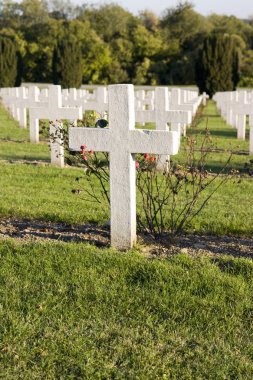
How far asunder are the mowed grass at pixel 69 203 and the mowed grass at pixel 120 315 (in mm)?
1232

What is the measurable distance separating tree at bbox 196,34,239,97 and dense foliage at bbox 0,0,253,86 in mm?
14890

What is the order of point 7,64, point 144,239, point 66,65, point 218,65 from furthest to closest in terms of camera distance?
1. point 66,65
2. point 218,65
3. point 7,64
4. point 144,239

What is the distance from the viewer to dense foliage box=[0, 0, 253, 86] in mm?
50000

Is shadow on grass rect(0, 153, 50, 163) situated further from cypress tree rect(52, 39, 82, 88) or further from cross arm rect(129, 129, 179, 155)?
cypress tree rect(52, 39, 82, 88)

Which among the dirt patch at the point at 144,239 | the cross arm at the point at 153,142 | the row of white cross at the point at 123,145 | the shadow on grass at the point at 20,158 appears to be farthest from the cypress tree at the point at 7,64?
the cross arm at the point at 153,142

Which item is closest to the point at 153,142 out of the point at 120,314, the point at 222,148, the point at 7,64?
the point at 120,314

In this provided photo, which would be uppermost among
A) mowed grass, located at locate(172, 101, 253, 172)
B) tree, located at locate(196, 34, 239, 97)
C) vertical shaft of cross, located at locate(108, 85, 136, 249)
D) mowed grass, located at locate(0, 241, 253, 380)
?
tree, located at locate(196, 34, 239, 97)

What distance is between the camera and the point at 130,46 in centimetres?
5328

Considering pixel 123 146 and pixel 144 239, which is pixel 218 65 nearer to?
pixel 144 239

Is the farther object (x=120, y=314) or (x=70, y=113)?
(x=70, y=113)

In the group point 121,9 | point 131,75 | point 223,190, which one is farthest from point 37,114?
point 121,9

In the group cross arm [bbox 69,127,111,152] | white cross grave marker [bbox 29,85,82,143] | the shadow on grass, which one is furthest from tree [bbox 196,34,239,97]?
cross arm [bbox 69,127,111,152]

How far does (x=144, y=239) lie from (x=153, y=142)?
0.85 metres

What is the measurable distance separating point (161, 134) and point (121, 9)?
62.5 metres
